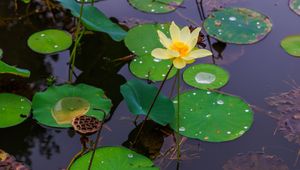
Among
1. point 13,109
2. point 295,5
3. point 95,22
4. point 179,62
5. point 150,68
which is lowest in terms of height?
point 13,109

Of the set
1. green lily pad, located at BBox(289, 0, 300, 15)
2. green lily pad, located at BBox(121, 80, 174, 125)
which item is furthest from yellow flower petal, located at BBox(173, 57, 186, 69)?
green lily pad, located at BBox(289, 0, 300, 15)

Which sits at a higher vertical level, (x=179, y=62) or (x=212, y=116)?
(x=179, y=62)

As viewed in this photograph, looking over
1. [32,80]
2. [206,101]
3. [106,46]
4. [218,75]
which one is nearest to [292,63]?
[218,75]

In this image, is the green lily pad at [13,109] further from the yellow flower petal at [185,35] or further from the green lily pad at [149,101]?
the yellow flower petal at [185,35]

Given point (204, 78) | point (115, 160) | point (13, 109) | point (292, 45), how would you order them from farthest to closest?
point (292, 45), point (204, 78), point (13, 109), point (115, 160)

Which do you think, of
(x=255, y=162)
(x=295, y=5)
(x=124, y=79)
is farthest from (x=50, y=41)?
(x=295, y=5)

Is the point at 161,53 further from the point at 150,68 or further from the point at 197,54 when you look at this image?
the point at 150,68

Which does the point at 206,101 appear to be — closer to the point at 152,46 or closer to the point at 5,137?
the point at 152,46
